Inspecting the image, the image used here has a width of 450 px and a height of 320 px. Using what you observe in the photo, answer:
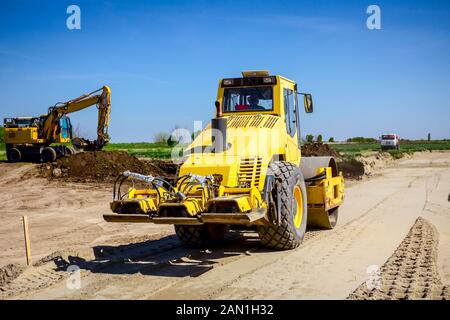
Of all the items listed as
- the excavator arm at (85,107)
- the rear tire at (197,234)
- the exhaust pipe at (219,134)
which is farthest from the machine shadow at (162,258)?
the excavator arm at (85,107)

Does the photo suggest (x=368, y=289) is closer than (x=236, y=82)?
Yes

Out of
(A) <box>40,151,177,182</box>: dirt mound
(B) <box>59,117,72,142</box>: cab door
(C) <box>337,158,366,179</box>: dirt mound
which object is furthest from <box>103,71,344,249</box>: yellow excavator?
(B) <box>59,117,72,142</box>: cab door

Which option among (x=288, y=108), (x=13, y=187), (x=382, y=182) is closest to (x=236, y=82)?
(x=288, y=108)

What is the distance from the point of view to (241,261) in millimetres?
8398

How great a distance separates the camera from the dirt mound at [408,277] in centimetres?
626

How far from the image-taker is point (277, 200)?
27.9 feet

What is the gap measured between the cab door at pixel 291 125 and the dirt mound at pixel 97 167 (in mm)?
11959

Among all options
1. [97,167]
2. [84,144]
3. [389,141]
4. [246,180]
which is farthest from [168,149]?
[246,180]

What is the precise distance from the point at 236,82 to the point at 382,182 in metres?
15.4

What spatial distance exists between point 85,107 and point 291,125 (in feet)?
62.5

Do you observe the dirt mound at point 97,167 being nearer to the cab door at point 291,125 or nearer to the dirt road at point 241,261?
the dirt road at point 241,261

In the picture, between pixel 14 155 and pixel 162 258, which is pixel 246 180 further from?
pixel 14 155

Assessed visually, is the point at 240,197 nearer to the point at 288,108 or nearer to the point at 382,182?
the point at 288,108
